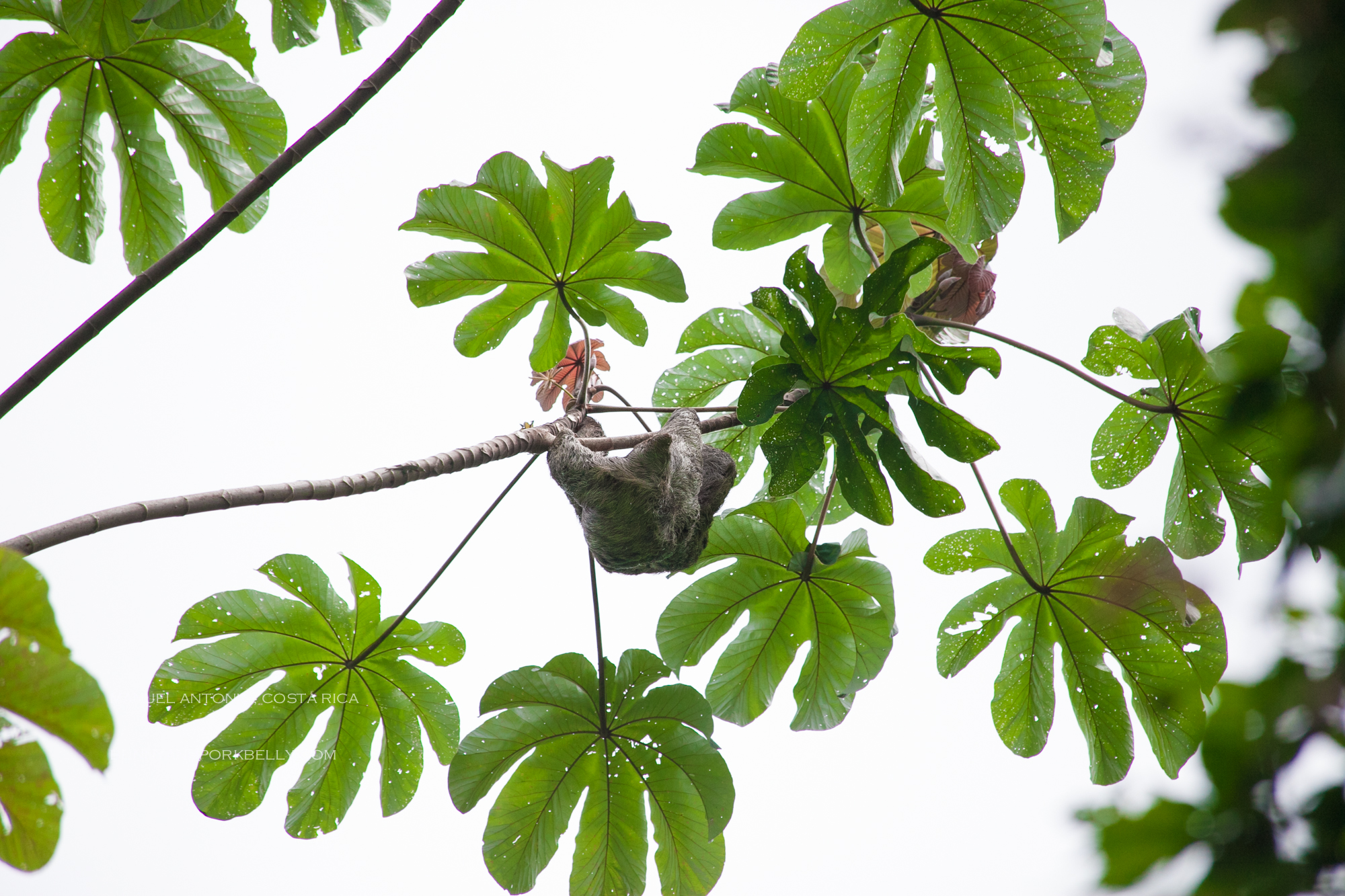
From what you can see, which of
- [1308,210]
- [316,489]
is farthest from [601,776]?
[1308,210]

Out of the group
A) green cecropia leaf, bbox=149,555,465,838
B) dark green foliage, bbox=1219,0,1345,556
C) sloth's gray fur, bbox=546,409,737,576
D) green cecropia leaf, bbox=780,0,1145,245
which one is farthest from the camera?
green cecropia leaf, bbox=149,555,465,838

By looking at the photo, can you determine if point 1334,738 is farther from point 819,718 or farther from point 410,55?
point 819,718

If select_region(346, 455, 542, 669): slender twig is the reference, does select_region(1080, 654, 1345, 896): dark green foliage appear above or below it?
below

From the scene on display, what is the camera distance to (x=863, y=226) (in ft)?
10.1

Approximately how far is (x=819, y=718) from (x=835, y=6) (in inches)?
93.4

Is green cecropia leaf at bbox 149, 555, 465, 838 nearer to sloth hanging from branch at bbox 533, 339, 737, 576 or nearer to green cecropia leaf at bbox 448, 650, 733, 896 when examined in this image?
green cecropia leaf at bbox 448, 650, 733, 896

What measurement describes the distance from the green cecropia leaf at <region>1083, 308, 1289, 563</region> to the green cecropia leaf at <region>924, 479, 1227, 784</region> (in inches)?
9.8

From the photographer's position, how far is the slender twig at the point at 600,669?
2.48m

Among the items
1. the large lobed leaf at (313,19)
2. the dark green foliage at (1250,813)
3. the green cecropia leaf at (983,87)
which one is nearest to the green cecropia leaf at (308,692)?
the large lobed leaf at (313,19)

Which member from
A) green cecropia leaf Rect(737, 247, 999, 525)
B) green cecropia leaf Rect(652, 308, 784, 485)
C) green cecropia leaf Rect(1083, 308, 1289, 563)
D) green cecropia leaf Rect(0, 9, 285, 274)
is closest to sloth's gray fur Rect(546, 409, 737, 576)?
green cecropia leaf Rect(737, 247, 999, 525)

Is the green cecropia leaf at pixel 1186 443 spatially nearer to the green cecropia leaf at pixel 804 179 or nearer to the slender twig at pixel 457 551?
the green cecropia leaf at pixel 804 179

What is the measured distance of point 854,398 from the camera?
234 centimetres

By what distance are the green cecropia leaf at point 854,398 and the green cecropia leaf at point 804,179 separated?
1.65 ft

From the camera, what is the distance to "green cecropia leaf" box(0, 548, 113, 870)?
3.38 ft
